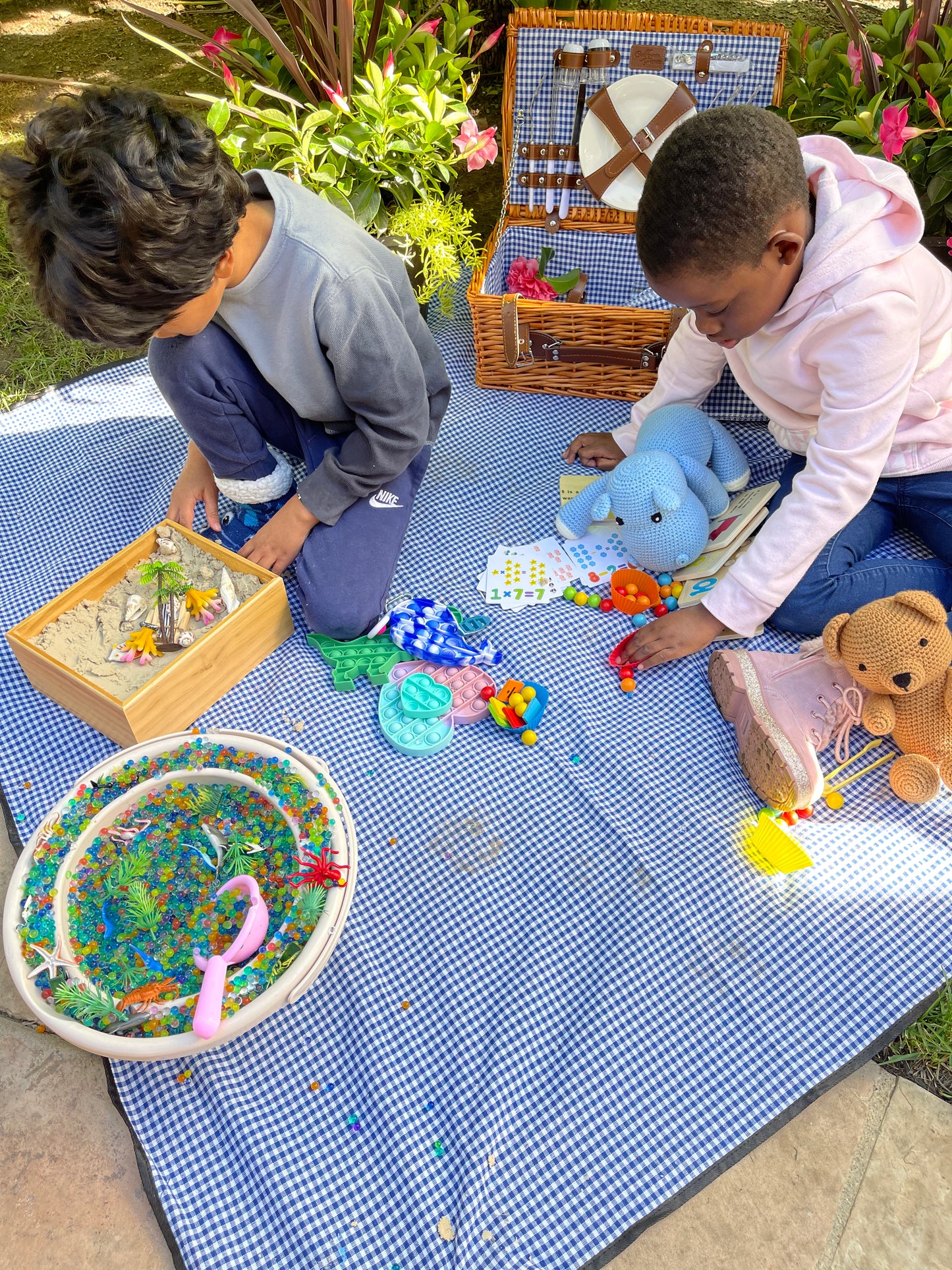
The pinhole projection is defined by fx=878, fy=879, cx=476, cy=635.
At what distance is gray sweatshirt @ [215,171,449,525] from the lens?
4.79 ft

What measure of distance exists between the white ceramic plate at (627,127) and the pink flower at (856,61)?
0.35 m

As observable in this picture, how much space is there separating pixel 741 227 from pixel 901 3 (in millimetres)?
1507

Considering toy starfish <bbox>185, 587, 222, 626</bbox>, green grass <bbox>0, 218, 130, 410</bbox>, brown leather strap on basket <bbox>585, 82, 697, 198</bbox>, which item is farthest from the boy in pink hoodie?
green grass <bbox>0, 218, 130, 410</bbox>

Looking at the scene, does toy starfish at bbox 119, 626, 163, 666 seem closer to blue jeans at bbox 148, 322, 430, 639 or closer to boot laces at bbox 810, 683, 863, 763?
blue jeans at bbox 148, 322, 430, 639

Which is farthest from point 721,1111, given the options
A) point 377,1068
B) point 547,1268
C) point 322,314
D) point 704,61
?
point 704,61

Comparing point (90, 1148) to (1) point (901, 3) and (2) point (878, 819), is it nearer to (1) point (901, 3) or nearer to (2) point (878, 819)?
(2) point (878, 819)

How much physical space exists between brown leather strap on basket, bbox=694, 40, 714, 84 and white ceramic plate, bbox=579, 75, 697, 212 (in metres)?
0.06

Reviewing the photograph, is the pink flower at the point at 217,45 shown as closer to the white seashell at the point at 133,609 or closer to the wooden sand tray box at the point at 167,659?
the wooden sand tray box at the point at 167,659

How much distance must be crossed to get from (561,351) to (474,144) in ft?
1.71

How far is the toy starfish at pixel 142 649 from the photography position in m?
1.54

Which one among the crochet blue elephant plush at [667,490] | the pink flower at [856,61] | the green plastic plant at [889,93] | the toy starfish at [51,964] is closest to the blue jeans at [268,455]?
the crochet blue elephant plush at [667,490]

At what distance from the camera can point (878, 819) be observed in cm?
146

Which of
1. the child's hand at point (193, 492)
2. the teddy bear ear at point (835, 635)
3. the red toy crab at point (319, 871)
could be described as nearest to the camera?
the red toy crab at point (319, 871)

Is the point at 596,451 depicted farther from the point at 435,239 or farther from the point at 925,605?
the point at 925,605
